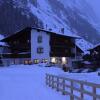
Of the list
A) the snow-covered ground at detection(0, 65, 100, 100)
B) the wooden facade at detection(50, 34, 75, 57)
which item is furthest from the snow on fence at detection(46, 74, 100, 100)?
the wooden facade at detection(50, 34, 75, 57)

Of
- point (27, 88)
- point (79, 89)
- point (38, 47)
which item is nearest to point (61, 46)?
point (38, 47)

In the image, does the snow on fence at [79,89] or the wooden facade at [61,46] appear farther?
the wooden facade at [61,46]

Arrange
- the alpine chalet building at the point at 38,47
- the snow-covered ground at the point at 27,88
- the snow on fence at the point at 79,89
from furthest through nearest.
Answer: the alpine chalet building at the point at 38,47
the snow-covered ground at the point at 27,88
the snow on fence at the point at 79,89

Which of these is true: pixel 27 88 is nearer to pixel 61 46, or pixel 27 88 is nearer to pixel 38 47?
pixel 38 47

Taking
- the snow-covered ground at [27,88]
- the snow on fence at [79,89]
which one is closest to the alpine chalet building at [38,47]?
the snow-covered ground at [27,88]

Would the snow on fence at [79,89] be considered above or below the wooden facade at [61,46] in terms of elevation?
below

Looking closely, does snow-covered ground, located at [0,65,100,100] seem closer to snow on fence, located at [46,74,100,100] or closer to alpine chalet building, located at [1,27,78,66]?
snow on fence, located at [46,74,100,100]

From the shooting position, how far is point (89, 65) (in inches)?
2992

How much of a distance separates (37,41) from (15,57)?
596 cm

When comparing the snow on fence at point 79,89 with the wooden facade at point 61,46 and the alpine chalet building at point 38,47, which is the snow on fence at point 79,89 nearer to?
the alpine chalet building at point 38,47

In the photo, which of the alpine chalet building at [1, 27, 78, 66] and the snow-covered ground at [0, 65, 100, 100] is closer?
the snow-covered ground at [0, 65, 100, 100]

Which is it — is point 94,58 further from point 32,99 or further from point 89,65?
point 32,99

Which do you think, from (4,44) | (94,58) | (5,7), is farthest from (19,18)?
(94,58)

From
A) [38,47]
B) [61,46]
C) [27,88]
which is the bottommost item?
[27,88]
